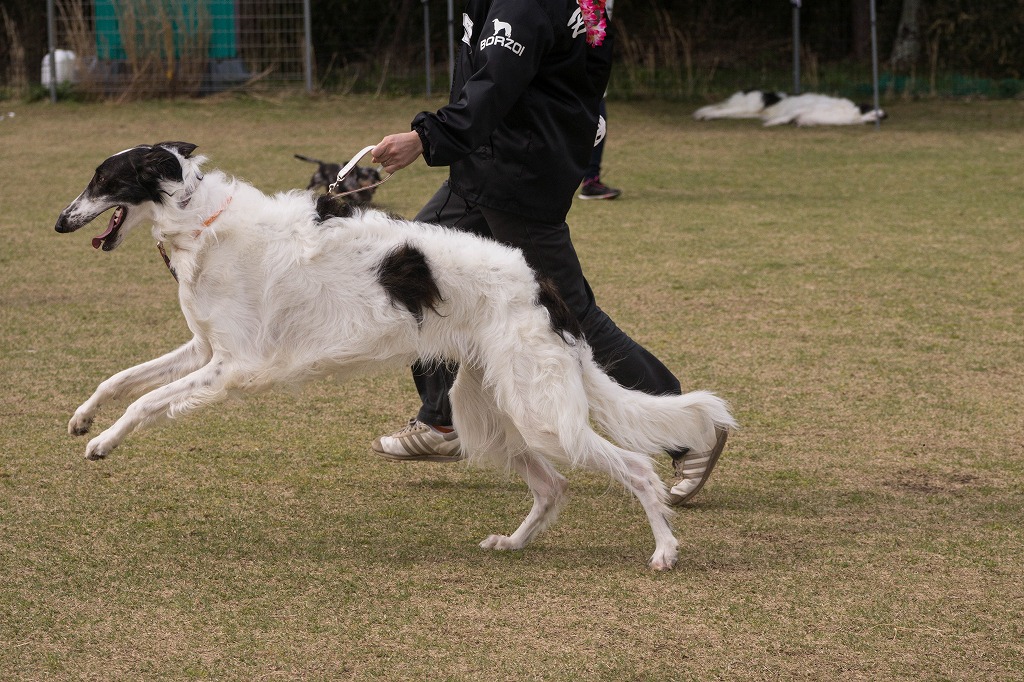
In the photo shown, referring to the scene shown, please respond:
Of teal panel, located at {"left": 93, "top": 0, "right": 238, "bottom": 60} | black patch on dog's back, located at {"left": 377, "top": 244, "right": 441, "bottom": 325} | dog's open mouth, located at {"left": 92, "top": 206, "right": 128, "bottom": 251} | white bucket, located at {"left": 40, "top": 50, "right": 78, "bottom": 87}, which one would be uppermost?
teal panel, located at {"left": 93, "top": 0, "right": 238, "bottom": 60}

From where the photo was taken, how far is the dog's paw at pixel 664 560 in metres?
3.68

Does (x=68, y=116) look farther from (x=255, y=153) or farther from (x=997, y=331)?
(x=997, y=331)

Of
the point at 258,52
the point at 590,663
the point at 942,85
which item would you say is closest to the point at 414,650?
the point at 590,663

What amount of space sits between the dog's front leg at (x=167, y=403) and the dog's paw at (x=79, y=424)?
6.0 inches

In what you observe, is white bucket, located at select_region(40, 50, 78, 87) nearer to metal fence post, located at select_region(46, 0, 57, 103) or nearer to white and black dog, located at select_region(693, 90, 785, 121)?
metal fence post, located at select_region(46, 0, 57, 103)

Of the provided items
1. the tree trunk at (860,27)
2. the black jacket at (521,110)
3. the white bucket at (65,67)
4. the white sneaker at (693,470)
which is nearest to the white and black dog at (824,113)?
the tree trunk at (860,27)

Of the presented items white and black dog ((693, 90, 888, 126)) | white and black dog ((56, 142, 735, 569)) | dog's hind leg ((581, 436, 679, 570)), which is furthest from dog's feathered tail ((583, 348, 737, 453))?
white and black dog ((693, 90, 888, 126))

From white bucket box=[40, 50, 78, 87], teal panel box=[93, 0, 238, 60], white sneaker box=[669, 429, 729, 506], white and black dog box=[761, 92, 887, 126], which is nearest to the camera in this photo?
white sneaker box=[669, 429, 729, 506]

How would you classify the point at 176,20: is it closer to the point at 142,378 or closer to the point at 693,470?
the point at 142,378

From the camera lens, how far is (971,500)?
4207 millimetres

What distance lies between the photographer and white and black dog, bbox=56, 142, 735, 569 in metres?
3.65

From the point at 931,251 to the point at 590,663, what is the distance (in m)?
6.07

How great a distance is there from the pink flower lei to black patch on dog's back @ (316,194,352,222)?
0.95 meters

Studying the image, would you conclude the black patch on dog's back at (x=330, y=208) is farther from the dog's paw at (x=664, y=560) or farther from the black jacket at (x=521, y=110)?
the dog's paw at (x=664, y=560)
